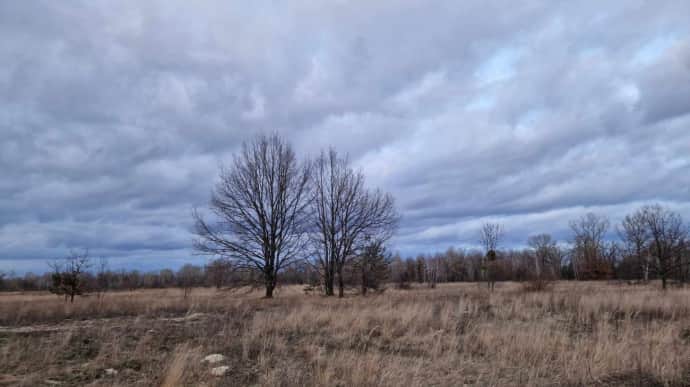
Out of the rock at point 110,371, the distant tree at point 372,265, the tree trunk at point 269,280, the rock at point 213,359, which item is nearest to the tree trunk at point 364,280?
the distant tree at point 372,265

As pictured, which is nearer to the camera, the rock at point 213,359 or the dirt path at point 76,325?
the rock at point 213,359

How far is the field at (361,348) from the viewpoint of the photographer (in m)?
6.34

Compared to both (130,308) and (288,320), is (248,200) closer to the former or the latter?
(130,308)

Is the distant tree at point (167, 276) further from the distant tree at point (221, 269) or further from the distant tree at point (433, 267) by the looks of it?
the distant tree at point (221, 269)

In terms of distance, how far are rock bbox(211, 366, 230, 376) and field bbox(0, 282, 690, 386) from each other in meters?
0.06

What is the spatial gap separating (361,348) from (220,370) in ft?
10.5

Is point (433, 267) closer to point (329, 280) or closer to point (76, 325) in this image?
point (329, 280)

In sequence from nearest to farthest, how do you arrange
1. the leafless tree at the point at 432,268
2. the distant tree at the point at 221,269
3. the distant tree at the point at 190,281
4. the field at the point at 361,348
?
the field at the point at 361,348 < the distant tree at the point at 221,269 < the distant tree at the point at 190,281 < the leafless tree at the point at 432,268

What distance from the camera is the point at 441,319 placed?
39.5 ft

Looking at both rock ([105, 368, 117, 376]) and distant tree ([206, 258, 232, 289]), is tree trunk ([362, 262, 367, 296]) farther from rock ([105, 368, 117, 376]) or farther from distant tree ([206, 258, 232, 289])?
rock ([105, 368, 117, 376])

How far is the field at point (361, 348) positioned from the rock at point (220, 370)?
2.5 inches

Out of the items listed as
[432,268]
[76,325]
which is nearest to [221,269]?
[76,325]

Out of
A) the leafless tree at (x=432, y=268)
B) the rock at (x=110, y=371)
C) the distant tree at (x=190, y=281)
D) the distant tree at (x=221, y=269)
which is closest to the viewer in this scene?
the rock at (x=110, y=371)

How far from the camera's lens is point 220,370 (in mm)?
6754
